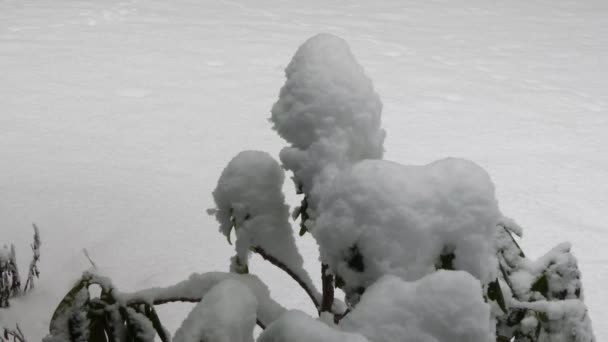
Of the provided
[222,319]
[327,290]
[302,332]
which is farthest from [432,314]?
[327,290]

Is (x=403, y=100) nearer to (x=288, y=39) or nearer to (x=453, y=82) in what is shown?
(x=453, y=82)

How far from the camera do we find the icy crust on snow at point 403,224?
19.7 inches

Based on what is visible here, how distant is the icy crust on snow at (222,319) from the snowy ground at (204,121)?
100 cm

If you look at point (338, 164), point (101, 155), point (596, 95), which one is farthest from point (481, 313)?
point (596, 95)

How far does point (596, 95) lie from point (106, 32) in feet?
13.1

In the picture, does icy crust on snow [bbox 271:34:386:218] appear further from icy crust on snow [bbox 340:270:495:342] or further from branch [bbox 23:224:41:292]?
branch [bbox 23:224:41:292]

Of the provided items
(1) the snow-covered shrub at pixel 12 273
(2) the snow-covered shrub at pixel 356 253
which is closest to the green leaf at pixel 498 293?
(2) the snow-covered shrub at pixel 356 253

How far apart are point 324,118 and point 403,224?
8.6 inches

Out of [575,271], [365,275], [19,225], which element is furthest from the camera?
[19,225]

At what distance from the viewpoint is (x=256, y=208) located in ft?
2.56

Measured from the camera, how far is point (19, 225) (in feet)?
6.12

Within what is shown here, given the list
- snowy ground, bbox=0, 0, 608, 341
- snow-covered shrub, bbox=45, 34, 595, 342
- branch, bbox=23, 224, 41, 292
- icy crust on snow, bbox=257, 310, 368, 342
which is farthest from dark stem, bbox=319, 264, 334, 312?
branch, bbox=23, 224, 41, 292

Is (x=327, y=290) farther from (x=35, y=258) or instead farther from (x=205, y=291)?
(x=35, y=258)

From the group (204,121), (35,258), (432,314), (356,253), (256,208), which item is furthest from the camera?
(204,121)
